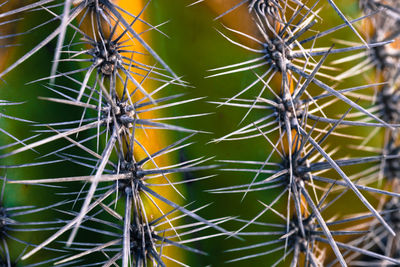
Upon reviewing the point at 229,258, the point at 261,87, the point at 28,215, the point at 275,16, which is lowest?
the point at 229,258

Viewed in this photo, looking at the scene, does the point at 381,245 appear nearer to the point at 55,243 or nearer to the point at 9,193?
the point at 55,243

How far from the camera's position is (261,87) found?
897 millimetres

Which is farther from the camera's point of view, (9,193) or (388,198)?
(388,198)

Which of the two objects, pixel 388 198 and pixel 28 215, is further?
pixel 388 198

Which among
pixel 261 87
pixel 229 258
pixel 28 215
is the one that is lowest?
pixel 229 258

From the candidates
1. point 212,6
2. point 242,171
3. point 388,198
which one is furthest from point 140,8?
point 388,198

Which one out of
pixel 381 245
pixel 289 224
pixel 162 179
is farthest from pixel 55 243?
pixel 381 245

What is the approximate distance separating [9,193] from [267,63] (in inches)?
25.2

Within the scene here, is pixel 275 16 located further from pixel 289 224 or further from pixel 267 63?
pixel 289 224

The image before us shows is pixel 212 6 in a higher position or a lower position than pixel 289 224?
higher

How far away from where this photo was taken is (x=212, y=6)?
2.81 feet

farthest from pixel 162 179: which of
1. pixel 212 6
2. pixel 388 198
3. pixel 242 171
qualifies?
pixel 388 198

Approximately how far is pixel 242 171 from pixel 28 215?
1.58ft

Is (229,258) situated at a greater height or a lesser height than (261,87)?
lesser
